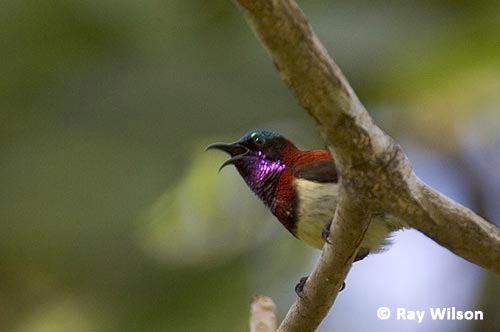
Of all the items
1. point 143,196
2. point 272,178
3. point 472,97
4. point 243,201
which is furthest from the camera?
point 243,201

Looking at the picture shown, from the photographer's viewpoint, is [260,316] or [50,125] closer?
[260,316]

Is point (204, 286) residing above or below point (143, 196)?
below

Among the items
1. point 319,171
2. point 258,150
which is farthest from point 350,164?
point 258,150

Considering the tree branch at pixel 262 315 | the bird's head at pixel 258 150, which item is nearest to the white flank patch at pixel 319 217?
the bird's head at pixel 258 150

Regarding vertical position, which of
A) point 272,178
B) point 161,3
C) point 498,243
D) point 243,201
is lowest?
point 498,243

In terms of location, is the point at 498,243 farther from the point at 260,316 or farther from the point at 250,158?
the point at 250,158

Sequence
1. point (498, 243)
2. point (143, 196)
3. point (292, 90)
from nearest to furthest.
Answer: point (292, 90)
point (498, 243)
point (143, 196)

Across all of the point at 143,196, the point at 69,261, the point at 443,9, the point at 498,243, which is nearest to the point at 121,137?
the point at 143,196
